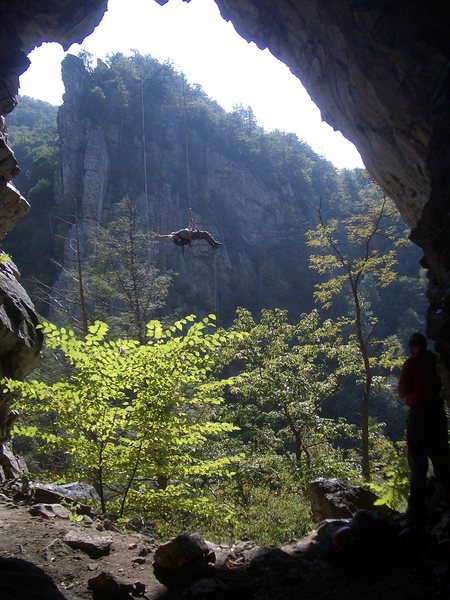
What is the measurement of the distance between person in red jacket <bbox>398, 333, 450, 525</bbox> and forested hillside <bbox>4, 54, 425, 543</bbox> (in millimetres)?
337

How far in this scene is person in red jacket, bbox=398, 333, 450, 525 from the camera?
3.82 metres

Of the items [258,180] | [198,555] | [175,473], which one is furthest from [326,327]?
[258,180]

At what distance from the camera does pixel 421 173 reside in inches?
294

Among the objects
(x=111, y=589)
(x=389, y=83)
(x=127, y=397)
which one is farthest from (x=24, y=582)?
(x=389, y=83)

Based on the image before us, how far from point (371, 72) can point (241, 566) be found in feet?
26.1

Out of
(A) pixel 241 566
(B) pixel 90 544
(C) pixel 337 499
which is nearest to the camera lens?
(A) pixel 241 566

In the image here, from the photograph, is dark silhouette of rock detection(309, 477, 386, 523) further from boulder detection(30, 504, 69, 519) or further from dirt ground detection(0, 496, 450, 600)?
boulder detection(30, 504, 69, 519)

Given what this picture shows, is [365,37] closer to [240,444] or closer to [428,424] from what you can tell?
[428,424]

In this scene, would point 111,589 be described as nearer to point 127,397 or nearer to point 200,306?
point 127,397

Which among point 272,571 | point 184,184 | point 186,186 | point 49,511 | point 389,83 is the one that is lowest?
point 272,571

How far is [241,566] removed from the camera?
4039 mm

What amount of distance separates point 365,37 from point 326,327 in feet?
25.2

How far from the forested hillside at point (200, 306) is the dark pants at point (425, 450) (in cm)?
32

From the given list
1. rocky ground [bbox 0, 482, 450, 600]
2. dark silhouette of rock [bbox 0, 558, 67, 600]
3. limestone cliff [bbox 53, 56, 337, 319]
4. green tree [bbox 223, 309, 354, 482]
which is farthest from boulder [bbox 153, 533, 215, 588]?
limestone cliff [bbox 53, 56, 337, 319]
